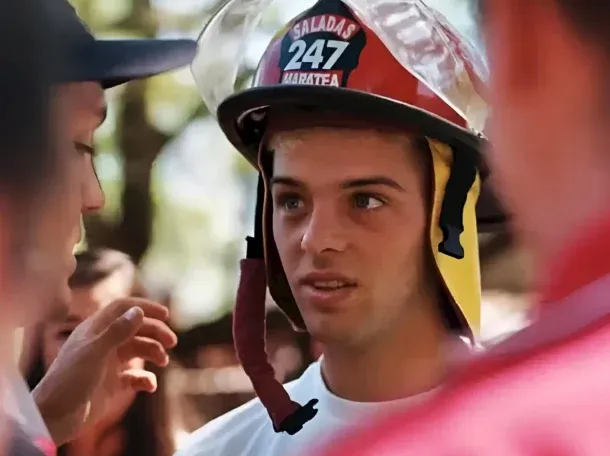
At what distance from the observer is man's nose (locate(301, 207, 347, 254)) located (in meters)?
0.72

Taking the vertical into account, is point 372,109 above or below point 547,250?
below

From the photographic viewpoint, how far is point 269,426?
2.62 ft

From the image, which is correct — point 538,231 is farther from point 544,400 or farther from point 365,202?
point 365,202

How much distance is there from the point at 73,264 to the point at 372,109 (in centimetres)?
30

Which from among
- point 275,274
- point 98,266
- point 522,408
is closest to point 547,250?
point 522,408

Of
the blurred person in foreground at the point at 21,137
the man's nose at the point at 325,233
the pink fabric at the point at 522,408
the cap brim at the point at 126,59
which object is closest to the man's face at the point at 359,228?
the man's nose at the point at 325,233

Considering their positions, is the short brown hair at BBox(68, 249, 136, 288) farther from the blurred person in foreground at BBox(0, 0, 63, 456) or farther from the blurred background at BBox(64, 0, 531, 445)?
the blurred person in foreground at BBox(0, 0, 63, 456)

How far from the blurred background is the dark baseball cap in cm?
8

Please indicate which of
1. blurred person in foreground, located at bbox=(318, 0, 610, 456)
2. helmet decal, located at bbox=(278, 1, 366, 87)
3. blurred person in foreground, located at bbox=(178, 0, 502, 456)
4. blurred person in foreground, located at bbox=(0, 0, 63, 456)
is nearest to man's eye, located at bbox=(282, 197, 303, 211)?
blurred person in foreground, located at bbox=(178, 0, 502, 456)

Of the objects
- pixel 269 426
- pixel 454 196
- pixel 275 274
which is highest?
pixel 454 196

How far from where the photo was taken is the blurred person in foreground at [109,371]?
0.80 meters

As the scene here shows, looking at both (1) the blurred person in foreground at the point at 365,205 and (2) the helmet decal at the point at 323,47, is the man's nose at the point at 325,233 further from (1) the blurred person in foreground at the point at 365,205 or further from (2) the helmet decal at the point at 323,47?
(2) the helmet decal at the point at 323,47

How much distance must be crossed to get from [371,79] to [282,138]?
104 millimetres

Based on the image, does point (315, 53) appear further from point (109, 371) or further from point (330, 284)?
point (109, 371)
